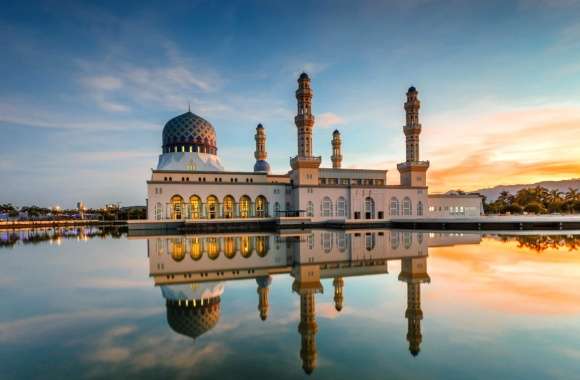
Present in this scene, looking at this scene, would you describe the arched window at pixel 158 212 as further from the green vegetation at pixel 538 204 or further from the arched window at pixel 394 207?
the green vegetation at pixel 538 204

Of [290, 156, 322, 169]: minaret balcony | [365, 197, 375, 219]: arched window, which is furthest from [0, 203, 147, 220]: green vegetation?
[365, 197, 375, 219]: arched window

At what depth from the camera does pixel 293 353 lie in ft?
16.8

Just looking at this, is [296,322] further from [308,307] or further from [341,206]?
[341,206]

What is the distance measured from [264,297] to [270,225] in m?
32.2

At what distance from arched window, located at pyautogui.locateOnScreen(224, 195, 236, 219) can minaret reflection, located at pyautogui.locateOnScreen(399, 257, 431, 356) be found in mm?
32523

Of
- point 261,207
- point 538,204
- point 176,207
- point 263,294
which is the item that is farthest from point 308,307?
point 538,204

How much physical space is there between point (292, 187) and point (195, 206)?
1300 centimetres

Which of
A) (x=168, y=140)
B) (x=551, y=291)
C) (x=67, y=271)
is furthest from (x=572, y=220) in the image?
(x=168, y=140)

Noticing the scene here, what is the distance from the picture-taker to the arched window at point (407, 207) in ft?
161

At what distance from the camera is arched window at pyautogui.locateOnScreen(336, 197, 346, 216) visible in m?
46.2

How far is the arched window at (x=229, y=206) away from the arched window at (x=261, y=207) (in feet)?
10.9

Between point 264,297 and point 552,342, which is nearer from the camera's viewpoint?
point 552,342

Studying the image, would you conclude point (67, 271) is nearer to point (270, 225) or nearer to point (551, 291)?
point (551, 291)

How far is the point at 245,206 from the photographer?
149 feet
